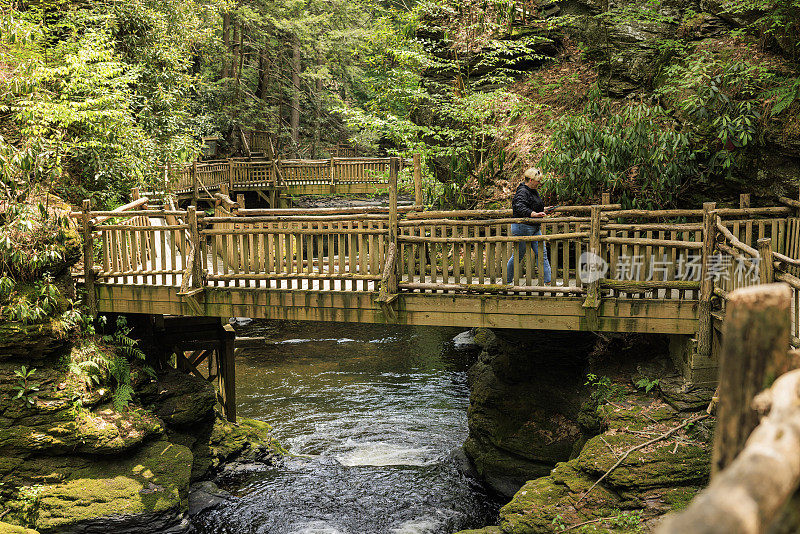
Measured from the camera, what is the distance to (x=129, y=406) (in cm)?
1005

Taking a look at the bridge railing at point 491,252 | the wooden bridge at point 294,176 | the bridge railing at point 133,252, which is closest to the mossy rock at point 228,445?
the bridge railing at point 133,252

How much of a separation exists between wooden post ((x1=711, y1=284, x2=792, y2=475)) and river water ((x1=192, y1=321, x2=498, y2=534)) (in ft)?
24.5

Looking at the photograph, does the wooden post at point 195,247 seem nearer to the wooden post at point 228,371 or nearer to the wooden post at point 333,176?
the wooden post at point 228,371

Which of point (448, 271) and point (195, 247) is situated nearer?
point (448, 271)

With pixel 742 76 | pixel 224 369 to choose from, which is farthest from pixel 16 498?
pixel 742 76

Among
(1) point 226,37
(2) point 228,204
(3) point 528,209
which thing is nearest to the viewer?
(3) point 528,209

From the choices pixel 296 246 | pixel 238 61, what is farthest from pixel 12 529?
pixel 238 61

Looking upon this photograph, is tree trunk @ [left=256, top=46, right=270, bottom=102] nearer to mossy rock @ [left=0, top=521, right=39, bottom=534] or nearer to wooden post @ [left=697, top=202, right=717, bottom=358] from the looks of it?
mossy rock @ [left=0, top=521, right=39, bottom=534]

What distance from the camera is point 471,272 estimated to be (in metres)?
9.18

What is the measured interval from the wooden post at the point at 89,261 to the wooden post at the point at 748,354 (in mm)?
9950

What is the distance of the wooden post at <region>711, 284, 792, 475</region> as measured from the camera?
263cm

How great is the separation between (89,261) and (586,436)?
8.09m

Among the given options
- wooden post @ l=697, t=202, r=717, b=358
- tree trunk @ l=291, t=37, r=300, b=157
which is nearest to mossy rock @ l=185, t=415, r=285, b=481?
wooden post @ l=697, t=202, r=717, b=358

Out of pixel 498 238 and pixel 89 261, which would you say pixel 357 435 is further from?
pixel 498 238
